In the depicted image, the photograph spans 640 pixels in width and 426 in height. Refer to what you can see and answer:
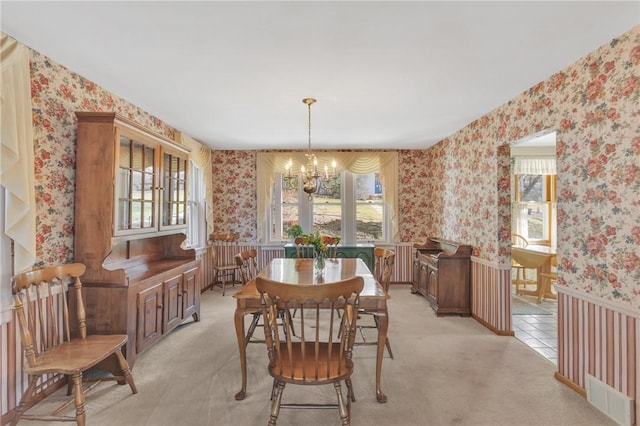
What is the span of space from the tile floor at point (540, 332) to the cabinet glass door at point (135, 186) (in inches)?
156

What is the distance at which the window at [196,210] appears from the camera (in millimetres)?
5211

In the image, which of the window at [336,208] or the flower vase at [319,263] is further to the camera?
the window at [336,208]

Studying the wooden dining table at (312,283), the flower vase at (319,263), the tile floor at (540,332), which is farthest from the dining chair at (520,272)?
the flower vase at (319,263)

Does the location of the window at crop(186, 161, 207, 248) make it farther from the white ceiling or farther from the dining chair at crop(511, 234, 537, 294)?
the dining chair at crop(511, 234, 537, 294)

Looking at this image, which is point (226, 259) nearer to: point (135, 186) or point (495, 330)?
point (135, 186)

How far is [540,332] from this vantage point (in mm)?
3650

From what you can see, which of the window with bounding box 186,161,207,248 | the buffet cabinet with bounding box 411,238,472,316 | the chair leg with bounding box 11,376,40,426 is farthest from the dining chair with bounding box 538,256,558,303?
the chair leg with bounding box 11,376,40,426

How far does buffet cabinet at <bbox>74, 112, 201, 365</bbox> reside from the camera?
2596 mm

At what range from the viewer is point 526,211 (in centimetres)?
566

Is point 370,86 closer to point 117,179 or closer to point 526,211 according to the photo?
point 117,179

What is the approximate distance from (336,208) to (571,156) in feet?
12.6

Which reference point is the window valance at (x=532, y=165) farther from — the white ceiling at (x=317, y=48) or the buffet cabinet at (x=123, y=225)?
the buffet cabinet at (x=123, y=225)

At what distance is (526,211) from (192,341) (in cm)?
563

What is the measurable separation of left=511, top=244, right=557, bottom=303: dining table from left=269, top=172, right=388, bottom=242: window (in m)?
A: 2.16
